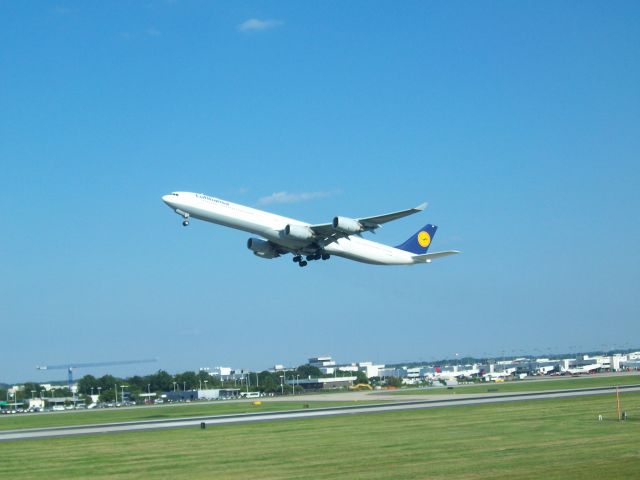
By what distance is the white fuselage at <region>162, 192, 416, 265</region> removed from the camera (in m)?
59.4

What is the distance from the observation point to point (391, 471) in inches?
1027

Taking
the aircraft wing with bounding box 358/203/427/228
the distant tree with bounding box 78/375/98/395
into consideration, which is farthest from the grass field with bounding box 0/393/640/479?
the distant tree with bounding box 78/375/98/395

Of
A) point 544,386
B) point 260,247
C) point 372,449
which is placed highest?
point 260,247

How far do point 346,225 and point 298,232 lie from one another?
366cm

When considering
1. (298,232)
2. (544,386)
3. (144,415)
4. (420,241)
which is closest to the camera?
(298,232)

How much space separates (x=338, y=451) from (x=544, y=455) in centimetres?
777

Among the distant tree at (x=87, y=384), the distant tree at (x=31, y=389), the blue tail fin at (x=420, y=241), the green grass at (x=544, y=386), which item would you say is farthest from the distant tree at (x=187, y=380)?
the blue tail fin at (x=420, y=241)

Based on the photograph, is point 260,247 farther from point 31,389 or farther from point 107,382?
point 31,389

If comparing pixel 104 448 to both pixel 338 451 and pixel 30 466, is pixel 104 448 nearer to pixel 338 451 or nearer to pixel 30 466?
pixel 30 466

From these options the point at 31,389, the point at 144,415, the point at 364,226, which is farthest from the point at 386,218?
the point at 31,389

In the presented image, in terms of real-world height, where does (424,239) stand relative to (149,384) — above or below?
above

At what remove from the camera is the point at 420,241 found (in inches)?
3140

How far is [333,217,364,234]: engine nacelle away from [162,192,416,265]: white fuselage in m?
3.89

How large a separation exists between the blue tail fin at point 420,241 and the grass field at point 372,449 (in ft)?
101
